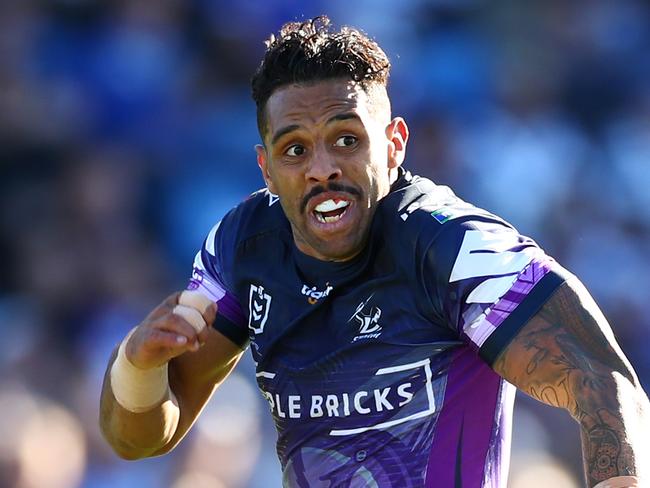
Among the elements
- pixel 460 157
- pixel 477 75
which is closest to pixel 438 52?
pixel 477 75

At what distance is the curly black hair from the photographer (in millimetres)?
3695

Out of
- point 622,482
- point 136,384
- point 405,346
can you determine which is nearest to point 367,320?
point 405,346

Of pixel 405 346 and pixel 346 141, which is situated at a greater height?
pixel 346 141

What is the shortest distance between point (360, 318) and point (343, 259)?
0.23m

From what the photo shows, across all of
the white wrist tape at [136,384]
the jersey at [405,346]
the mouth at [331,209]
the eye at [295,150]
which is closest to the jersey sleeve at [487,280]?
the jersey at [405,346]

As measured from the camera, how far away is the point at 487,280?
319 centimetres

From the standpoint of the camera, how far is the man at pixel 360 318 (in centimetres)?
316

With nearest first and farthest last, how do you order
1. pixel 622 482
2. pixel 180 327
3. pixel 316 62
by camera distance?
pixel 622 482 → pixel 180 327 → pixel 316 62

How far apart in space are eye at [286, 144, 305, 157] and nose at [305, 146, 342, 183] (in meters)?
0.08

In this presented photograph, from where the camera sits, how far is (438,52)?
8.41 m

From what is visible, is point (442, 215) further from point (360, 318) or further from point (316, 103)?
point (316, 103)

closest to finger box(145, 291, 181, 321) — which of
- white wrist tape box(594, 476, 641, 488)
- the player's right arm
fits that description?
the player's right arm

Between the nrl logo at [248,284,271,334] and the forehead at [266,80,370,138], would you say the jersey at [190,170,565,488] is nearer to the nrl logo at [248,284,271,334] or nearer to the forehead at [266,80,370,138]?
the nrl logo at [248,284,271,334]

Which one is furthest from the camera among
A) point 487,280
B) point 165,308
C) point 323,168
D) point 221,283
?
point 221,283
